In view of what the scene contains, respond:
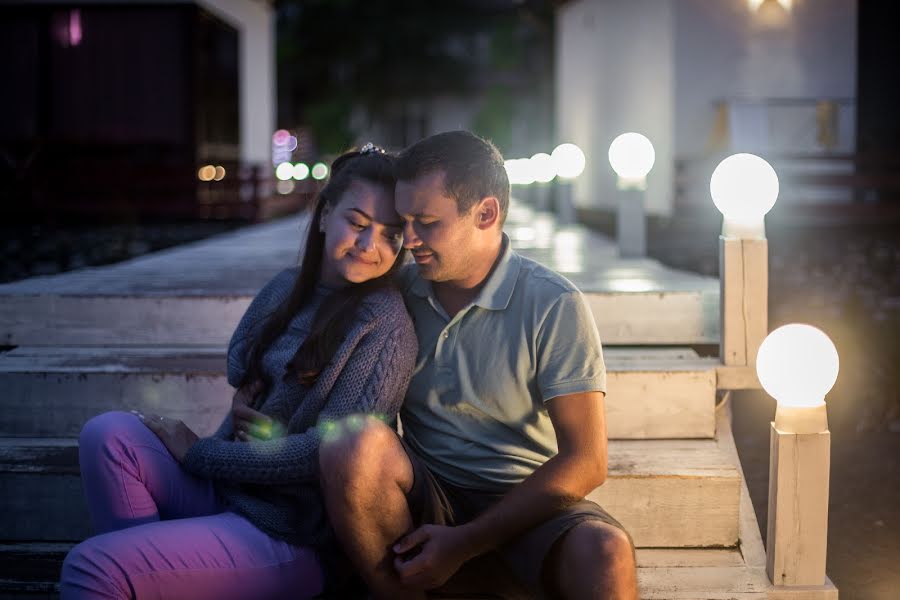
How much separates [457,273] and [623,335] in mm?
1915

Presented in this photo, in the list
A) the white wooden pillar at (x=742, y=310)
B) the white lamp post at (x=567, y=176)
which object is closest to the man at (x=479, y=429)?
the white wooden pillar at (x=742, y=310)

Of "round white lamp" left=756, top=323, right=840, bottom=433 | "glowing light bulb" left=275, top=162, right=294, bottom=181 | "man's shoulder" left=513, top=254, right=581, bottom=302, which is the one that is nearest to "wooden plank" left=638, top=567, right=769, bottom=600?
"round white lamp" left=756, top=323, right=840, bottom=433

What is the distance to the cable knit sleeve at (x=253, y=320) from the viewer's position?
290cm

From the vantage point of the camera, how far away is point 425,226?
8.57 ft

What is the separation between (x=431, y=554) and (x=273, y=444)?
490mm

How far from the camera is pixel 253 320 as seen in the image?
293 cm

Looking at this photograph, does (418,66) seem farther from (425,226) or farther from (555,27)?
(425,226)

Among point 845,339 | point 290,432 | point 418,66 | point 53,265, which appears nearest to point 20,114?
point 53,265

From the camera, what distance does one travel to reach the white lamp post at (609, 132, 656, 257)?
21.3ft

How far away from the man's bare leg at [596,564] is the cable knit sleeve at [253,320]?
101 cm

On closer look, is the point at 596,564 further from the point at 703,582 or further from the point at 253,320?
the point at 253,320

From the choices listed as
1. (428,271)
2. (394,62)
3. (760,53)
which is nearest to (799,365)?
(428,271)

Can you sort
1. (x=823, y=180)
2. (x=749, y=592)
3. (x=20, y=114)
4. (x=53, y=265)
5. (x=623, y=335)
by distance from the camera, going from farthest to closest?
(x=20, y=114) → (x=823, y=180) → (x=53, y=265) → (x=623, y=335) → (x=749, y=592)

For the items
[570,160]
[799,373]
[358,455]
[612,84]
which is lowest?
[358,455]
